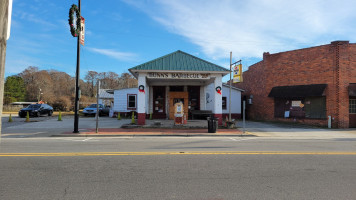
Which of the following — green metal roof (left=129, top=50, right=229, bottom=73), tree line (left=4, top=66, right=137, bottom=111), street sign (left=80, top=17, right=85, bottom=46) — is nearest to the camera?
street sign (left=80, top=17, right=85, bottom=46)

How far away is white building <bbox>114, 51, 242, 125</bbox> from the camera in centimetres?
1627

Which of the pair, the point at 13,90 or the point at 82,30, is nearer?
the point at 82,30

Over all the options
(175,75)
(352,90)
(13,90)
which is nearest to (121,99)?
(175,75)

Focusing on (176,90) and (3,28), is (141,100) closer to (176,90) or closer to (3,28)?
(176,90)

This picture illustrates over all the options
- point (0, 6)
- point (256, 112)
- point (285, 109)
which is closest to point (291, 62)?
point (285, 109)

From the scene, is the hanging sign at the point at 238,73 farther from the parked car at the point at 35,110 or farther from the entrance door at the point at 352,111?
the parked car at the point at 35,110

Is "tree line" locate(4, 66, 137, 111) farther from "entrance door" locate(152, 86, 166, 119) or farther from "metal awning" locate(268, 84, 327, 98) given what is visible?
"metal awning" locate(268, 84, 327, 98)

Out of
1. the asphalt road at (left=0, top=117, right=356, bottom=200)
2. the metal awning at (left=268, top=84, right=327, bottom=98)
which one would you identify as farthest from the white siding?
the asphalt road at (left=0, top=117, right=356, bottom=200)

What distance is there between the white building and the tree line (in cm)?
2802

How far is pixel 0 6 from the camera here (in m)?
1.67

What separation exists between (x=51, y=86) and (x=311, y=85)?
229 feet

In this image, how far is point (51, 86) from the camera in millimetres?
68875

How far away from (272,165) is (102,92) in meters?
37.9

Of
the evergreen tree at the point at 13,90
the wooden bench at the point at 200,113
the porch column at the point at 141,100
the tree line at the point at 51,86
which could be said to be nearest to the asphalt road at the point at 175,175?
the porch column at the point at 141,100
